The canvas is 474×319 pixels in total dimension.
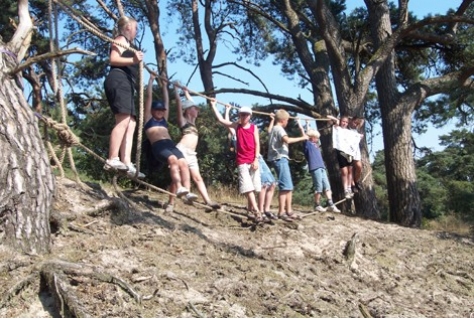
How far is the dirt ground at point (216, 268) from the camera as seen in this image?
15.6ft

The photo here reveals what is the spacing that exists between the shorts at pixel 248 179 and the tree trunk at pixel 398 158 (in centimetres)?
438

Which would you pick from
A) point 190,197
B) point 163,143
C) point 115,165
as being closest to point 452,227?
point 163,143

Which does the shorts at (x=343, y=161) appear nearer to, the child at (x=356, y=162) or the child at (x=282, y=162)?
the child at (x=356, y=162)

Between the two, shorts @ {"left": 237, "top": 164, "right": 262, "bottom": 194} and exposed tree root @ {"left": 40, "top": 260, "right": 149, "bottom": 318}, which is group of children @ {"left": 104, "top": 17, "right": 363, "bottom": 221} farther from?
exposed tree root @ {"left": 40, "top": 260, "right": 149, "bottom": 318}

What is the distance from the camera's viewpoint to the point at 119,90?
20.4ft

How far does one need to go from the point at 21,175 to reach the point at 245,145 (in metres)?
3.03

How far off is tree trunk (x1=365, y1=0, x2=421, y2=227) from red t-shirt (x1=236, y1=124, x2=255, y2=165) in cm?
447

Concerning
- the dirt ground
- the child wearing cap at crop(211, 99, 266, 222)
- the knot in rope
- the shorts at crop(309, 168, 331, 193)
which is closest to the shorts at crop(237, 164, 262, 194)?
the child wearing cap at crop(211, 99, 266, 222)

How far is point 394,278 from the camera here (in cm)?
736

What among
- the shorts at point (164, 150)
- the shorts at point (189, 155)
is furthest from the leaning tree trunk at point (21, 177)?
the shorts at point (189, 155)

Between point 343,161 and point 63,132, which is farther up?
point 63,132

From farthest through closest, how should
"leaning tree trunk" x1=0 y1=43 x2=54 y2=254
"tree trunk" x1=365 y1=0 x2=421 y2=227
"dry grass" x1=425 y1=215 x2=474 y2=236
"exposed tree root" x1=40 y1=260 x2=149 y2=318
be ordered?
"dry grass" x1=425 y1=215 x2=474 y2=236 → "tree trunk" x1=365 y1=0 x2=421 y2=227 → "leaning tree trunk" x1=0 y1=43 x2=54 y2=254 → "exposed tree root" x1=40 y1=260 x2=149 y2=318

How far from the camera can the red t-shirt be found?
7.61 meters

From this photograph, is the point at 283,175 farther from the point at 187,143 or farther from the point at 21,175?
the point at 21,175
